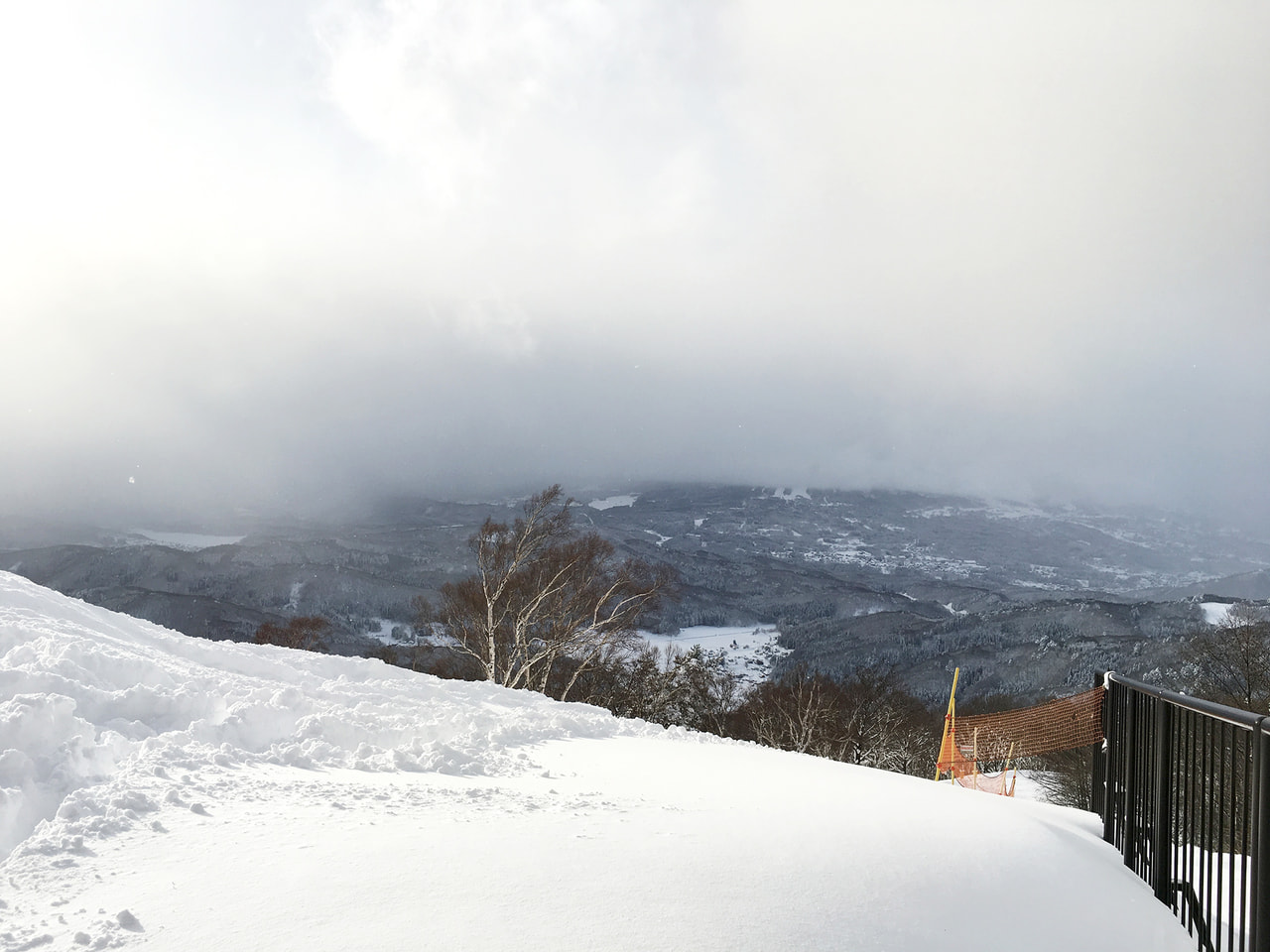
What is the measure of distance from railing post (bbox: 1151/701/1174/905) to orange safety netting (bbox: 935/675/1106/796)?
1.54m

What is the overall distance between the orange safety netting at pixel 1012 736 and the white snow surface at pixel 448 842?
1.08m

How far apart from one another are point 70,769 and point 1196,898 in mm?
5928

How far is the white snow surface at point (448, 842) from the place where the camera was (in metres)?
2.72

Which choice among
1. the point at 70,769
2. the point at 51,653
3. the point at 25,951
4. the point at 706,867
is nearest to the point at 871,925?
the point at 706,867

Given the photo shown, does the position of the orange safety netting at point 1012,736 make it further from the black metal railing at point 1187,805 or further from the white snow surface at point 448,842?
the white snow surface at point 448,842

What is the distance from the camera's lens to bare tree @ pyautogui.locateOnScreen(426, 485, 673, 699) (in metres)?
20.3

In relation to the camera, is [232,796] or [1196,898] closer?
[1196,898]

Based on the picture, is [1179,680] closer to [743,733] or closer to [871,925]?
[743,733]

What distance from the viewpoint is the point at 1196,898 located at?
Result: 11.9 feet

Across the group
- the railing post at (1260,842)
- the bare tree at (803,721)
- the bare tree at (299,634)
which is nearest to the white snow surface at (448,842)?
the railing post at (1260,842)

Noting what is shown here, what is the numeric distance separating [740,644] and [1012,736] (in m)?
140

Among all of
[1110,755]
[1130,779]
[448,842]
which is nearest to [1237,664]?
[1110,755]

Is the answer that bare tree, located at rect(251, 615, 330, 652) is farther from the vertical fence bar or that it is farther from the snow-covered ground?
the snow-covered ground

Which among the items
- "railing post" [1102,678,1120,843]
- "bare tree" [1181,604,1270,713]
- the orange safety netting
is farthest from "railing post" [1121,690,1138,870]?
"bare tree" [1181,604,1270,713]
